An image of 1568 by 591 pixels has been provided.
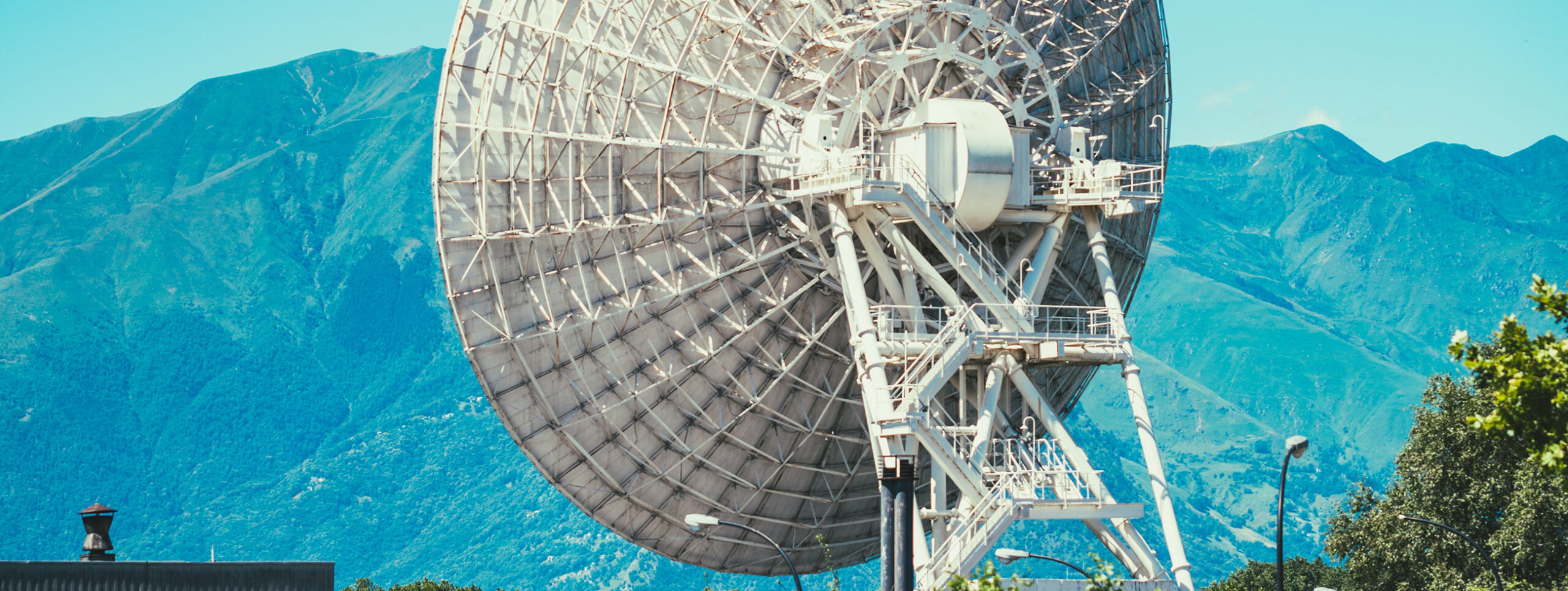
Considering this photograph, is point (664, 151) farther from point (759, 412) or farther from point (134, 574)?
point (134, 574)

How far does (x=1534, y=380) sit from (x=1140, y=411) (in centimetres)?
1570

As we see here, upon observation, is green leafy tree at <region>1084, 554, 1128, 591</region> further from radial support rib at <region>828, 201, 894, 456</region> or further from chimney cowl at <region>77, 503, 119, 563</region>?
chimney cowl at <region>77, 503, 119, 563</region>

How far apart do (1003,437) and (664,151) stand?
11.3 m

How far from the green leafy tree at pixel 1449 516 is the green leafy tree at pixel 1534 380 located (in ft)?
100

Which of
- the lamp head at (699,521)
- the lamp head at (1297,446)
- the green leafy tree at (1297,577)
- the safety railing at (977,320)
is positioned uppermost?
the safety railing at (977,320)

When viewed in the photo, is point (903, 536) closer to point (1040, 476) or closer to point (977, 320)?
point (1040, 476)

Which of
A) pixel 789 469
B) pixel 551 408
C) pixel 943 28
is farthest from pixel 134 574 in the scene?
pixel 943 28

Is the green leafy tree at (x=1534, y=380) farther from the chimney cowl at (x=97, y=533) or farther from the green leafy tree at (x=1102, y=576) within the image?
the chimney cowl at (x=97, y=533)

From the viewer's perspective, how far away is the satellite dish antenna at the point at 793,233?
44344 millimetres

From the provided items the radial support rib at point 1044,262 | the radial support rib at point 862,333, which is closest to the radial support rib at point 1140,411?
the radial support rib at point 1044,262

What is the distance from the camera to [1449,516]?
63844 mm

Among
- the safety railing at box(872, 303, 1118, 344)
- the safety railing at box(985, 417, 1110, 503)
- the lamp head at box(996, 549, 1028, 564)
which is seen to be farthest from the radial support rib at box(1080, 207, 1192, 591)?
the lamp head at box(996, 549, 1028, 564)

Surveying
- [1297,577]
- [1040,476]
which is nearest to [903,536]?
[1040,476]

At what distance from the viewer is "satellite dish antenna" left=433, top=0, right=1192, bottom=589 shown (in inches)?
1746
